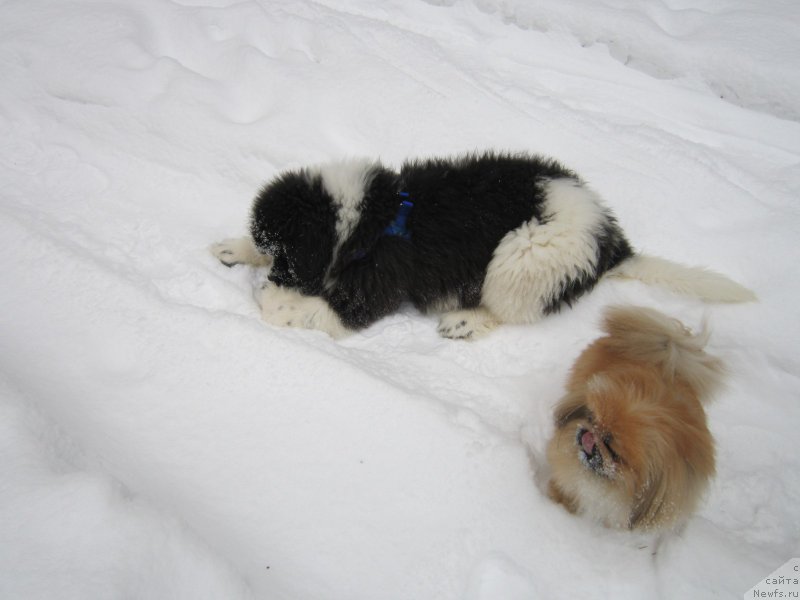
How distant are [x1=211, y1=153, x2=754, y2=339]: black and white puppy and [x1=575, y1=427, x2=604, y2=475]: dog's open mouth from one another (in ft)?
3.29

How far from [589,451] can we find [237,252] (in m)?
2.10

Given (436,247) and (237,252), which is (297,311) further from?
(436,247)

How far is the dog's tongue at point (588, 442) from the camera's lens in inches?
63.4

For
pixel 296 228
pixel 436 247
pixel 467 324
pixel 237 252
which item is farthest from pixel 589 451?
pixel 237 252

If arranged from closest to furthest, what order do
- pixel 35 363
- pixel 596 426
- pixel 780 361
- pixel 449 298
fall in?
pixel 596 426 → pixel 35 363 → pixel 780 361 → pixel 449 298

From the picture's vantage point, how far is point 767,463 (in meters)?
2.08

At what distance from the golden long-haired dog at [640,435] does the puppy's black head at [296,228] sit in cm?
147

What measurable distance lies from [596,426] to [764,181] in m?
2.97

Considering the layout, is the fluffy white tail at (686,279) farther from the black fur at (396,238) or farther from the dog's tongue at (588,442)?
the dog's tongue at (588,442)

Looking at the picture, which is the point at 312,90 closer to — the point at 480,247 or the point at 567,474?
the point at 480,247

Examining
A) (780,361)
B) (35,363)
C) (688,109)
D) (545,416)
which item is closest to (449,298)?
(545,416)

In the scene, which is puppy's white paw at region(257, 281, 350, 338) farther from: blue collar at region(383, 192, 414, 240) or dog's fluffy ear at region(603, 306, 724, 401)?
dog's fluffy ear at region(603, 306, 724, 401)

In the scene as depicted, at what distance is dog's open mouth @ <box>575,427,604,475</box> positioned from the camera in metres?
1.60

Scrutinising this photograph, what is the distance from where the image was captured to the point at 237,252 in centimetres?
266
